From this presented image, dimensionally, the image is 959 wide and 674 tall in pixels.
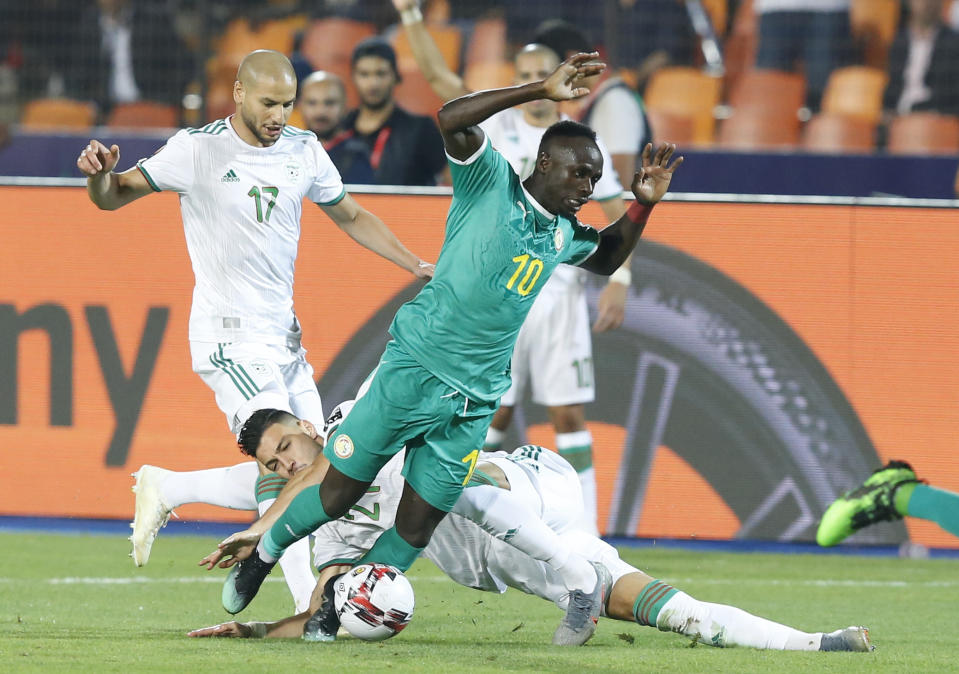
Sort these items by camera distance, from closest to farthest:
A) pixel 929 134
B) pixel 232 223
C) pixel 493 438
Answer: pixel 232 223, pixel 493 438, pixel 929 134

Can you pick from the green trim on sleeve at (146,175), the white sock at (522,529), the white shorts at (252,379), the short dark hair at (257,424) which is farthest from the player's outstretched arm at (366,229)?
the white sock at (522,529)

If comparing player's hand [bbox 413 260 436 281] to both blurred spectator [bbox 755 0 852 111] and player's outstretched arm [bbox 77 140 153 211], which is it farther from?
blurred spectator [bbox 755 0 852 111]

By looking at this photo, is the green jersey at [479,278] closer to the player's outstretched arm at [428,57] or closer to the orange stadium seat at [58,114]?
the player's outstretched arm at [428,57]

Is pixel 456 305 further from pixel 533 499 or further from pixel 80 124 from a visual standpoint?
pixel 80 124

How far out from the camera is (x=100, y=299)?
8531 millimetres

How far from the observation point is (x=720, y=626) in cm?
514

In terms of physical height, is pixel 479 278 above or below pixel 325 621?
above

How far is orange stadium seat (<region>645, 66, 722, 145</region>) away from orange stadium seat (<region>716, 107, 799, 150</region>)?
314mm

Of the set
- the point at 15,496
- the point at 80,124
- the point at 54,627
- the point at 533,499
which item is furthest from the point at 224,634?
the point at 80,124

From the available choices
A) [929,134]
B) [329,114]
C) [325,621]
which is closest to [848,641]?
[325,621]

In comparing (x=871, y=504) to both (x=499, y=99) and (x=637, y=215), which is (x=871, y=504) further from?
(x=499, y=99)

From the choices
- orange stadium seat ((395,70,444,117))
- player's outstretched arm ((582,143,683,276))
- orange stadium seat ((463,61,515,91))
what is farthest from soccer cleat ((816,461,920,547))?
orange stadium seat ((463,61,515,91))

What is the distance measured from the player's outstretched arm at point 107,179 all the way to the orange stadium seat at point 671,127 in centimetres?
680

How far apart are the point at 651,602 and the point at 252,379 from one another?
1648 millimetres
